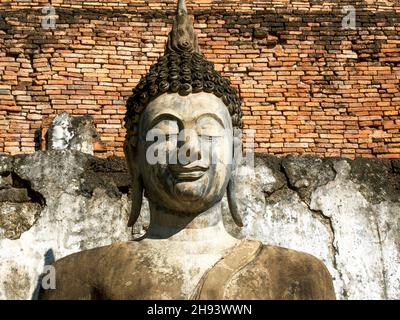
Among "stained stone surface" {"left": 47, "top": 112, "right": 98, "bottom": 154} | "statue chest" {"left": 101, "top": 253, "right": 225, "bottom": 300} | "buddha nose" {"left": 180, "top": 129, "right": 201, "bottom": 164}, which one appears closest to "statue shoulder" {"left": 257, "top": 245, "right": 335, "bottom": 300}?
"statue chest" {"left": 101, "top": 253, "right": 225, "bottom": 300}

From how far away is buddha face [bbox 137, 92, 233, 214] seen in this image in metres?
6.75

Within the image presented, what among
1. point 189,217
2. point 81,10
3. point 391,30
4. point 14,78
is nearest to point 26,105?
point 14,78

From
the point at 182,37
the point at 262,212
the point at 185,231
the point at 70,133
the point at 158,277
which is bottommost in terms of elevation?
the point at 158,277

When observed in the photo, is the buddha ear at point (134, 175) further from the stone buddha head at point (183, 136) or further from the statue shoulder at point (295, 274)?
the statue shoulder at point (295, 274)

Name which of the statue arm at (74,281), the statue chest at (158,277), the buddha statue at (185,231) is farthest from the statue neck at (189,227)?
the statue arm at (74,281)

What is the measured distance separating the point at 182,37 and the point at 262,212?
2.14m

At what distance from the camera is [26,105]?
14.0 metres

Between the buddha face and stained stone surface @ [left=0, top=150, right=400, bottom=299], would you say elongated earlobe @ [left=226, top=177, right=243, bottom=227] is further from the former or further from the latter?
stained stone surface @ [left=0, top=150, right=400, bottom=299]

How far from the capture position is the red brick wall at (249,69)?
13914 mm

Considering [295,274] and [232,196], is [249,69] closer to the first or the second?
[232,196]

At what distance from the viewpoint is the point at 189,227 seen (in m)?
6.91

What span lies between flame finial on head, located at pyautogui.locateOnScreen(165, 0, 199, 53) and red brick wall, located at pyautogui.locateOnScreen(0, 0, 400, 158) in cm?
628

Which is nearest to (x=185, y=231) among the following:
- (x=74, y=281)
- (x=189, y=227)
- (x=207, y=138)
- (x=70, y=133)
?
(x=189, y=227)

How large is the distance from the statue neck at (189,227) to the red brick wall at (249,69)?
22.0 ft
